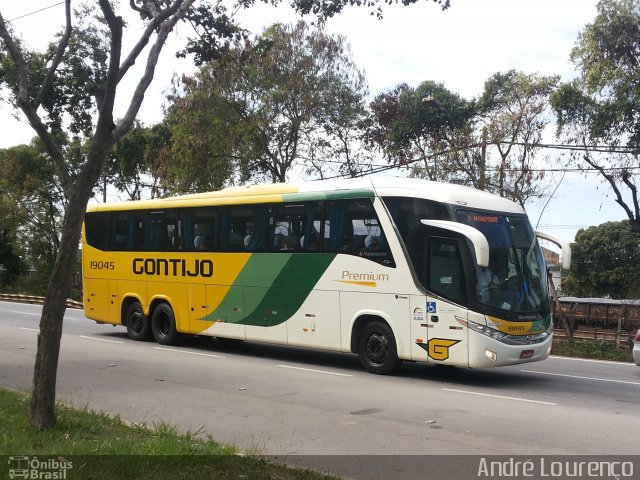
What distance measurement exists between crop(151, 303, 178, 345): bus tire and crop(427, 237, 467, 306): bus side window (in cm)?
726

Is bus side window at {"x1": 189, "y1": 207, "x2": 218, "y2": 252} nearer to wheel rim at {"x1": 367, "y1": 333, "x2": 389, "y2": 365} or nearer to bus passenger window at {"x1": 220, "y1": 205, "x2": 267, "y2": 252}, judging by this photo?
bus passenger window at {"x1": 220, "y1": 205, "x2": 267, "y2": 252}

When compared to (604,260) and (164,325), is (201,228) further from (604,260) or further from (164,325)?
(604,260)

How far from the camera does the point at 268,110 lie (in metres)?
26.3

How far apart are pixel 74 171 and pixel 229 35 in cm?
2911

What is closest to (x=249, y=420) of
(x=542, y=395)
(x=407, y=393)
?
(x=407, y=393)

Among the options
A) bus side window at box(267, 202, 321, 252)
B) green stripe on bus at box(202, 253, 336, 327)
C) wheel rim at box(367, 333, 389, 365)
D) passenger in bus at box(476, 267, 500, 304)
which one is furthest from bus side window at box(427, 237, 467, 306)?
bus side window at box(267, 202, 321, 252)

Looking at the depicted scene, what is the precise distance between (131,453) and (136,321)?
11.9 meters

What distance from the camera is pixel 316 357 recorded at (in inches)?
591

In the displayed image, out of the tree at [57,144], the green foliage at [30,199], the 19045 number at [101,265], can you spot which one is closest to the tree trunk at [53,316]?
the tree at [57,144]

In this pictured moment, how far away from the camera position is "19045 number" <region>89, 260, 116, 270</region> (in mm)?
17572

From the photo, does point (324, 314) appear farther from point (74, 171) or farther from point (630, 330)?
point (74, 171)

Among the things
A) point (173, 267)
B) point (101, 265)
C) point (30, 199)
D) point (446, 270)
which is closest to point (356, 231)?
point (446, 270)

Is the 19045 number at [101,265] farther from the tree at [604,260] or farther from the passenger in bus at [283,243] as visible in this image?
the tree at [604,260]

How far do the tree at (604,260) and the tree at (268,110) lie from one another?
1662cm
